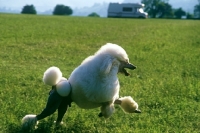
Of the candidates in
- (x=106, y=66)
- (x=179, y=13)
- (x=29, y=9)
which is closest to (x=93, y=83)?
(x=106, y=66)

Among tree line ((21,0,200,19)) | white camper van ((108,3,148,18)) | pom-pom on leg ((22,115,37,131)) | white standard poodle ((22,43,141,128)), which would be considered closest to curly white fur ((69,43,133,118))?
white standard poodle ((22,43,141,128))

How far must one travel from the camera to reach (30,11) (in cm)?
9281

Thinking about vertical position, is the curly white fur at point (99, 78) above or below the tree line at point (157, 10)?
above

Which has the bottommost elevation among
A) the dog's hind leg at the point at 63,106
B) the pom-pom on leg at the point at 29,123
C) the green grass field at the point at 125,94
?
the green grass field at the point at 125,94

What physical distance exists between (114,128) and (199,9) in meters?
120

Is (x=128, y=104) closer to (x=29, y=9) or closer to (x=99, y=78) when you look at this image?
(x=99, y=78)

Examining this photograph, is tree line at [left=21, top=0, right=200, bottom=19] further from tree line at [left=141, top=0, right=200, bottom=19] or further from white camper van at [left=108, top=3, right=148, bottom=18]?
white camper van at [left=108, top=3, right=148, bottom=18]

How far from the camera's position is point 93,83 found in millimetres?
3869

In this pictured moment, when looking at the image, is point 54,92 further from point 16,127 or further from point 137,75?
point 137,75

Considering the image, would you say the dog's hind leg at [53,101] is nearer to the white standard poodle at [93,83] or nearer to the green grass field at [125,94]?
the white standard poodle at [93,83]

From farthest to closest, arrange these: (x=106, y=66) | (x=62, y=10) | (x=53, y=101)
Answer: (x=62, y=10) → (x=53, y=101) → (x=106, y=66)

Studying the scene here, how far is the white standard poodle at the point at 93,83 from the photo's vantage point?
3865 mm

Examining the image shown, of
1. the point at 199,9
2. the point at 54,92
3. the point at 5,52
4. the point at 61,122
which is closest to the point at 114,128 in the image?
the point at 61,122

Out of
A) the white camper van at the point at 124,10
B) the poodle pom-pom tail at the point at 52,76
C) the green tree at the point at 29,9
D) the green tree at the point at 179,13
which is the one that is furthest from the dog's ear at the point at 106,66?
the green tree at the point at 179,13
